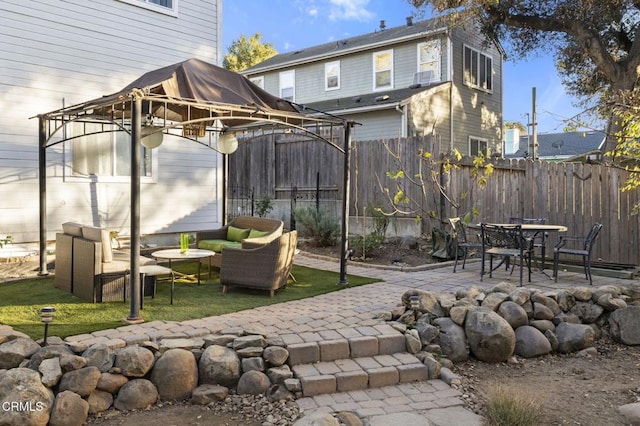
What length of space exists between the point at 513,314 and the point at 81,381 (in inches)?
165

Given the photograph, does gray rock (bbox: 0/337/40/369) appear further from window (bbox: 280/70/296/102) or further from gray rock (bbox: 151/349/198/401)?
window (bbox: 280/70/296/102)

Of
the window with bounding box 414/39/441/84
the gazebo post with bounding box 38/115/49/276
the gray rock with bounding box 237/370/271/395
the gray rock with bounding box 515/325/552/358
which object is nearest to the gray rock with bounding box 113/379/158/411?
the gray rock with bounding box 237/370/271/395

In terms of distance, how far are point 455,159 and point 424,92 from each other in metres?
6.12

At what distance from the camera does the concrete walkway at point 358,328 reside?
3.91 metres

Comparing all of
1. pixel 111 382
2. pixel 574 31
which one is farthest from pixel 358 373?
pixel 574 31

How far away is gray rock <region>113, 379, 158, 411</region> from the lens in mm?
3910

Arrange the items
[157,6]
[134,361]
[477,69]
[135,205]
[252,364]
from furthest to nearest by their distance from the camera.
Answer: [477,69] → [157,6] → [135,205] → [252,364] → [134,361]

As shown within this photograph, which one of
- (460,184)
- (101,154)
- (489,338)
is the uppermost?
(101,154)

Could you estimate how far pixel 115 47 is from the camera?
30.7 feet

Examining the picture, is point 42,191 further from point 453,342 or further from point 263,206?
point 453,342

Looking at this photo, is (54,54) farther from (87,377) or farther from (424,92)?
(424,92)

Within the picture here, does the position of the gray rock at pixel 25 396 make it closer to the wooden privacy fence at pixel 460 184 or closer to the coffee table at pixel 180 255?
the coffee table at pixel 180 255

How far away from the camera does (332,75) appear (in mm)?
19219

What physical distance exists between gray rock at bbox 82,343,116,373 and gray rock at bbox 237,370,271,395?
→ 1042 mm
